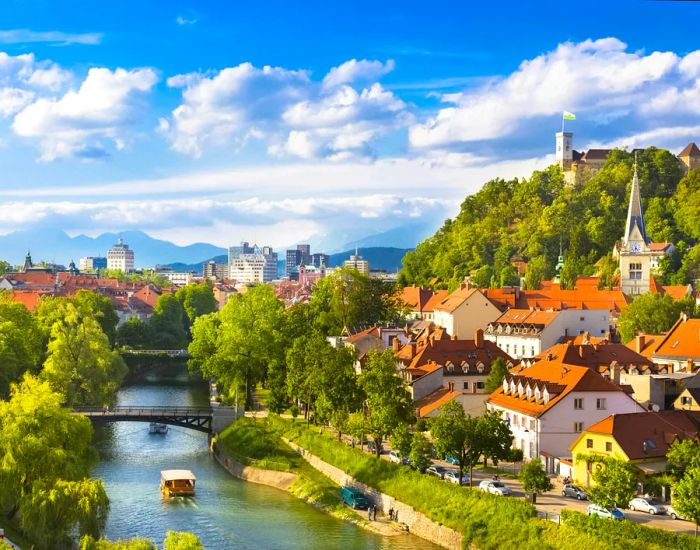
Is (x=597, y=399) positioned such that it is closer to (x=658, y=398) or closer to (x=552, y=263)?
(x=658, y=398)

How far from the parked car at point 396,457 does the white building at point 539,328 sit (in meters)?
19.4

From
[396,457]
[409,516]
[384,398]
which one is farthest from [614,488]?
[384,398]

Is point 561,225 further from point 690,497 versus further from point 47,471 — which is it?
point 47,471

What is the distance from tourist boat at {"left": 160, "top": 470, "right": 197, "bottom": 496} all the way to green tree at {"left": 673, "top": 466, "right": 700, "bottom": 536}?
16.8 m

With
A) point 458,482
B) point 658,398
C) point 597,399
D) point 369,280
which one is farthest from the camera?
point 369,280

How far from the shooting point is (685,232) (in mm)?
86375

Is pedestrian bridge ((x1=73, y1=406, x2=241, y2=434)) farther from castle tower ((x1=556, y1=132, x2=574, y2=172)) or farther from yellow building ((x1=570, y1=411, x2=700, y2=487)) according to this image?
castle tower ((x1=556, y1=132, x2=574, y2=172))

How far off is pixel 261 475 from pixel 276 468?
611mm

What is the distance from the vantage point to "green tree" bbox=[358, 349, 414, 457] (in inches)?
1415

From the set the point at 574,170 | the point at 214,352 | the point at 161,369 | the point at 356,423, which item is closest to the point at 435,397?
the point at 356,423

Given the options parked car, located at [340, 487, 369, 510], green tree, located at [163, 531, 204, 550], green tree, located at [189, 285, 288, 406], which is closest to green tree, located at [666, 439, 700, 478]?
parked car, located at [340, 487, 369, 510]

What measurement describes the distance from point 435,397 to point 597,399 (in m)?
8.12

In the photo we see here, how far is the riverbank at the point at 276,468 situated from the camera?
33.4m

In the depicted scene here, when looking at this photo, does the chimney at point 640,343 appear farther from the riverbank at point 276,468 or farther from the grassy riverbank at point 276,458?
the riverbank at point 276,468
